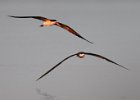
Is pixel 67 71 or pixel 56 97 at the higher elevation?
pixel 67 71

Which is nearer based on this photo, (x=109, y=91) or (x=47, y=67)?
(x=47, y=67)

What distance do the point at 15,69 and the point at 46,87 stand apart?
16.9 inches

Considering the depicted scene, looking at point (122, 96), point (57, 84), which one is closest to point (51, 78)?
point (57, 84)

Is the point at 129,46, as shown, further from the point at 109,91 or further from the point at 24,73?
the point at 24,73

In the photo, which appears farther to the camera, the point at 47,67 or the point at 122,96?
the point at 122,96

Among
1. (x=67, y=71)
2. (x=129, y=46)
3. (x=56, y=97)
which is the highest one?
(x=129, y=46)

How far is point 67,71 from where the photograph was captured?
4.51m

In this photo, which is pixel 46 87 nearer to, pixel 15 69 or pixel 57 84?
pixel 57 84

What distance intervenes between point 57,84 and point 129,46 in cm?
95

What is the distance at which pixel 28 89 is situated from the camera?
4.52 meters

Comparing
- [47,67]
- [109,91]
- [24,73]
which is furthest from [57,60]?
[109,91]

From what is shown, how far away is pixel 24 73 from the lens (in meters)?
4.56

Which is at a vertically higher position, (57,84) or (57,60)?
(57,60)

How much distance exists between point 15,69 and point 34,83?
0.30m
